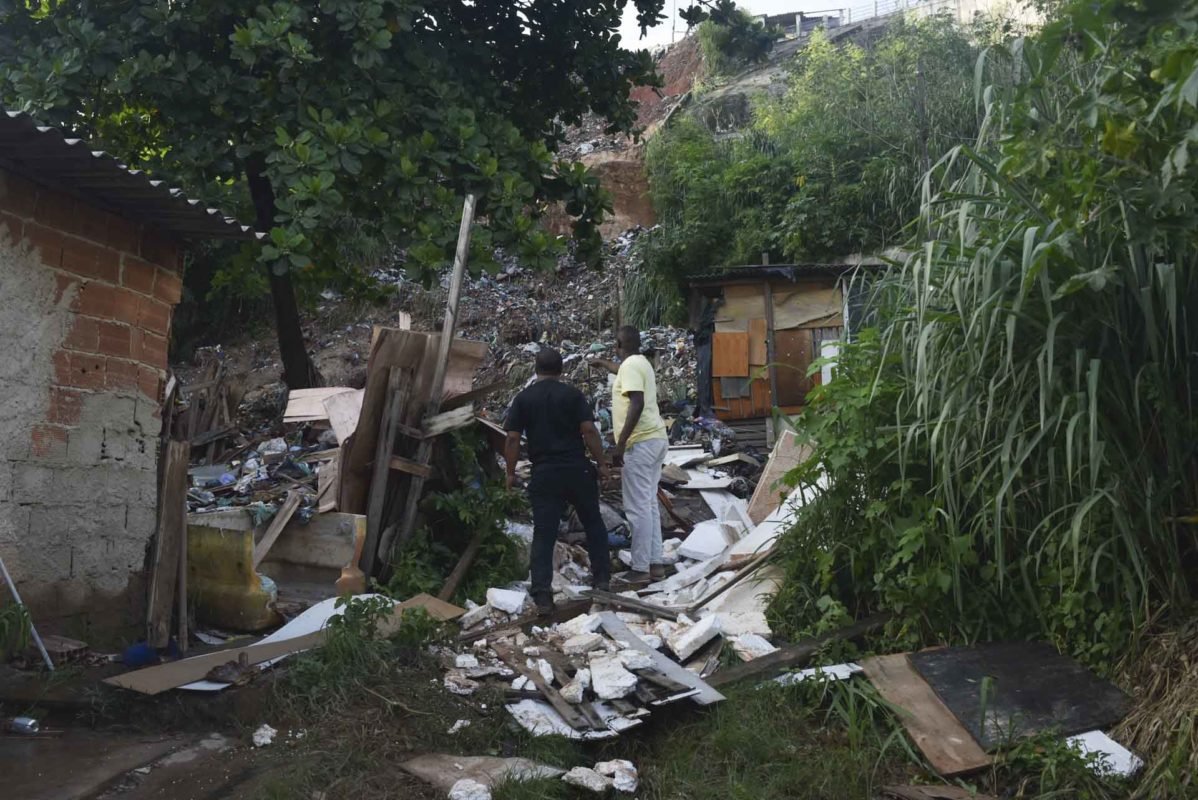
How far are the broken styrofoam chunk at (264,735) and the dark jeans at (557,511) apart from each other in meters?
1.93

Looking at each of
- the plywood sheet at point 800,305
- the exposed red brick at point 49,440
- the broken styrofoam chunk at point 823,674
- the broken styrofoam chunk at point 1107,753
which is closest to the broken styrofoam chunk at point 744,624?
the broken styrofoam chunk at point 823,674

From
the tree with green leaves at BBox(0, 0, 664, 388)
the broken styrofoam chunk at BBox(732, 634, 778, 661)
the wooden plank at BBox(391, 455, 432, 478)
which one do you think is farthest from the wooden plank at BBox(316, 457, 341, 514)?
the broken styrofoam chunk at BBox(732, 634, 778, 661)

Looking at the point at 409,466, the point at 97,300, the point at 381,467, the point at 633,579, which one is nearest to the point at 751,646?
the point at 633,579

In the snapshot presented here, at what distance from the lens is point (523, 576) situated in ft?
23.5

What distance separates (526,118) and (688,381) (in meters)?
5.16

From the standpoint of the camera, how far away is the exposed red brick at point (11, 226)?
4.88m

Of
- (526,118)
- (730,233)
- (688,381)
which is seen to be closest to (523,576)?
(526,118)

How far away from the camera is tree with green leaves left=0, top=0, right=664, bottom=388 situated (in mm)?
8078

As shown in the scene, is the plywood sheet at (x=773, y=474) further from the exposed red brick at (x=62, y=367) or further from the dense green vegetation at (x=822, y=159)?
the dense green vegetation at (x=822, y=159)

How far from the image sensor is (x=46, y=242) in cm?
513

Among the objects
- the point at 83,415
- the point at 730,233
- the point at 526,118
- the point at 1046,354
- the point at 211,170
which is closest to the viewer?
the point at 1046,354

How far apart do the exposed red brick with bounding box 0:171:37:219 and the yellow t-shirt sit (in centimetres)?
366

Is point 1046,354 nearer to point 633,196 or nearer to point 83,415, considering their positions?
point 83,415

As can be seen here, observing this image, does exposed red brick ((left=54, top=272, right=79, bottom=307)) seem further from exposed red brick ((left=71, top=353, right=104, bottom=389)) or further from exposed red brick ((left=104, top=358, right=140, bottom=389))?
exposed red brick ((left=104, top=358, right=140, bottom=389))
